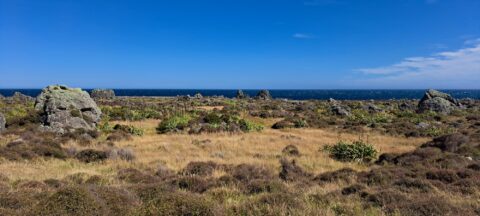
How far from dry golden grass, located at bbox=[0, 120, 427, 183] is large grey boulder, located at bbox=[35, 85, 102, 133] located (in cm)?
472

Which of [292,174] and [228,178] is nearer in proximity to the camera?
[228,178]

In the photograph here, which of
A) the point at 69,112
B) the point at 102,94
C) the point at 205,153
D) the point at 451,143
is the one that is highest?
the point at 69,112

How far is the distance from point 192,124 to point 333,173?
16640 millimetres

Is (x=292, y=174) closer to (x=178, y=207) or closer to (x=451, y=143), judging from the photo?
(x=178, y=207)

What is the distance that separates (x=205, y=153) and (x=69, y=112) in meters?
12.9

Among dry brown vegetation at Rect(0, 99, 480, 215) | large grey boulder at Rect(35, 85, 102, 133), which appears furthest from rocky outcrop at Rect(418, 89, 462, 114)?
large grey boulder at Rect(35, 85, 102, 133)

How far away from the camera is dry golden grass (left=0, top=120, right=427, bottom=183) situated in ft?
41.8

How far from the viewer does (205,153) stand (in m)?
16.4

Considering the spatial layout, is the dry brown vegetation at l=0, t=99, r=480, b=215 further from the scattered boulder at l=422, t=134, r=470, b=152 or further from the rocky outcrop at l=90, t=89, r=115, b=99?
the rocky outcrop at l=90, t=89, r=115, b=99

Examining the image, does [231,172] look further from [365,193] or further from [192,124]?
[192,124]

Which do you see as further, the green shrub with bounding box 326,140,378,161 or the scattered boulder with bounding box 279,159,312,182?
the green shrub with bounding box 326,140,378,161

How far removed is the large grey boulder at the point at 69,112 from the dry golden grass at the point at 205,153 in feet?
15.5

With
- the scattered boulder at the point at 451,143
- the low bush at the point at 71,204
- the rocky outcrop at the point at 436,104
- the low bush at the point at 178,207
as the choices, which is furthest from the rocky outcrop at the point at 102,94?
the low bush at the point at 178,207

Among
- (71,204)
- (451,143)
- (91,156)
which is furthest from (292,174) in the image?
(451,143)
